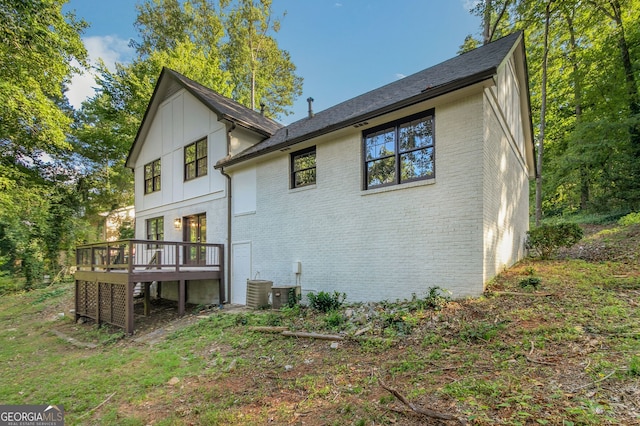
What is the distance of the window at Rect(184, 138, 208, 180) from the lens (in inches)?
474

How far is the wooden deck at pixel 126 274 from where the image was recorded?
8.41 m

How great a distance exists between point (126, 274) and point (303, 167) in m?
5.87

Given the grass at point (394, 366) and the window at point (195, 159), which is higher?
the window at point (195, 159)

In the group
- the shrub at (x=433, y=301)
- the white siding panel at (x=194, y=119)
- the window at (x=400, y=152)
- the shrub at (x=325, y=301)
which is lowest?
the shrub at (x=325, y=301)

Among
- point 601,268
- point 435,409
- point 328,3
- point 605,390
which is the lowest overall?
point 435,409

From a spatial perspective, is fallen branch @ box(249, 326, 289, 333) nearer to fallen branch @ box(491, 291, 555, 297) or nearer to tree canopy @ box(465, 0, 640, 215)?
fallen branch @ box(491, 291, 555, 297)

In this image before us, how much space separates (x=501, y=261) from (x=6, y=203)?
1819 cm

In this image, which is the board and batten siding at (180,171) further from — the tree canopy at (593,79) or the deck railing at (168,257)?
the tree canopy at (593,79)

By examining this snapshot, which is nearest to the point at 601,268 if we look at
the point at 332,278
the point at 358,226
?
the point at 358,226

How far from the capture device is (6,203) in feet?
40.4

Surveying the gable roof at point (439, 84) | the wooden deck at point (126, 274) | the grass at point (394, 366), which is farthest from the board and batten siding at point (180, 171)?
the grass at point (394, 366)

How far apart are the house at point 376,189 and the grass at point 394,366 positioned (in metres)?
1.03

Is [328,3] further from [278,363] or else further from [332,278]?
[278,363]

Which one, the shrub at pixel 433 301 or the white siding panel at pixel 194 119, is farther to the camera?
the white siding panel at pixel 194 119
